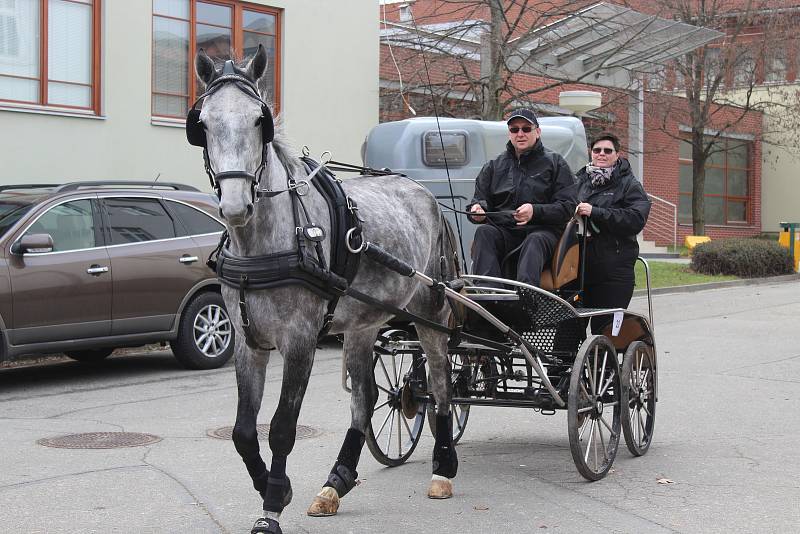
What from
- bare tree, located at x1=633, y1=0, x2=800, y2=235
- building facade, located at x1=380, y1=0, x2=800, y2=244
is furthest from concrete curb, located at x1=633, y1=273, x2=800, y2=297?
→ bare tree, located at x1=633, y1=0, x2=800, y2=235

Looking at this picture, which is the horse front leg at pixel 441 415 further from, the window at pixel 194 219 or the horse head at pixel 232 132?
the window at pixel 194 219

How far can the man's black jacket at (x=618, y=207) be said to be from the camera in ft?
24.6

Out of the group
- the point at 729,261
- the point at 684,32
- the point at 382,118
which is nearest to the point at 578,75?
the point at 684,32

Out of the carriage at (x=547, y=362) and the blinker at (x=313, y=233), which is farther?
the carriage at (x=547, y=362)

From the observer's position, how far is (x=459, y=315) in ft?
22.8

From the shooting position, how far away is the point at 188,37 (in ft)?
58.7

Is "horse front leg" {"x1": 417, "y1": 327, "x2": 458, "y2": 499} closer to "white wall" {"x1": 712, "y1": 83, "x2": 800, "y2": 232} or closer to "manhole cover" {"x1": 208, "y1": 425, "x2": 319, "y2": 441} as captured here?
"manhole cover" {"x1": 208, "y1": 425, "x2": 319, "y2": 441}

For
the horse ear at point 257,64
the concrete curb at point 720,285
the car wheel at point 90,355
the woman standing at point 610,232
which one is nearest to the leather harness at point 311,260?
the horse ear at point 257,64

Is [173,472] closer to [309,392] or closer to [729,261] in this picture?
[309,392]

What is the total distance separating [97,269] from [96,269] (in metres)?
0.01

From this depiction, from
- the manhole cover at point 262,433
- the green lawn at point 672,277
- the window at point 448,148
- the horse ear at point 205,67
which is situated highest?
the window at point 448,148

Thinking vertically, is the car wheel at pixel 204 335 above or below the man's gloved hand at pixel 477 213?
below

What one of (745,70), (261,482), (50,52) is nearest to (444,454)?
(261,482)

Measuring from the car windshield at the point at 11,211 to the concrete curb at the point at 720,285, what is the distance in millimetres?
12962
